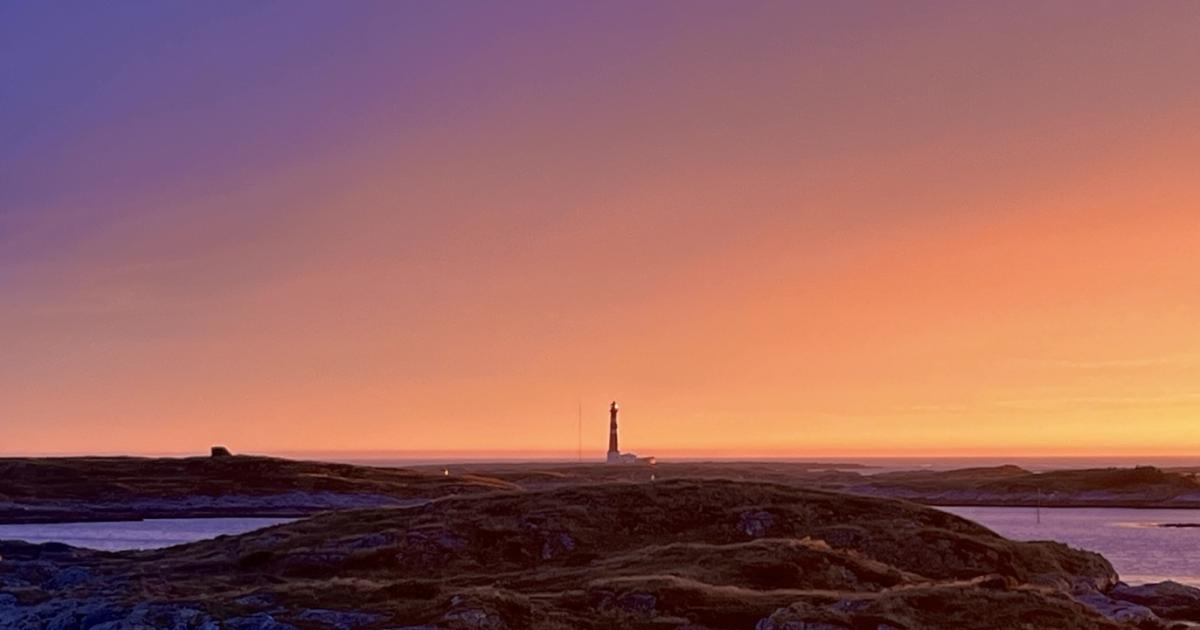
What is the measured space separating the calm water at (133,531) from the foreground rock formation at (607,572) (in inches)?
1106

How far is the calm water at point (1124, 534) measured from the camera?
336ft

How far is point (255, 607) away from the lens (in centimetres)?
5756

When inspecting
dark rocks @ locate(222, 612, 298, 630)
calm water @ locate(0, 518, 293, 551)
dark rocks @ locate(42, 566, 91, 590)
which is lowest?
dark rocks @ locate(222, 612, 298, 630)

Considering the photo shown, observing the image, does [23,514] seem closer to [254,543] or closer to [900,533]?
[254,543]

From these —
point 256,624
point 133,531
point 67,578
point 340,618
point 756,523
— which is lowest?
point 256,624

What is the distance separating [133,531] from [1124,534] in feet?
366

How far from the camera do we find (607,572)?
67.6 meters

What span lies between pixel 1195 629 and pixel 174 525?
12357 centimetres

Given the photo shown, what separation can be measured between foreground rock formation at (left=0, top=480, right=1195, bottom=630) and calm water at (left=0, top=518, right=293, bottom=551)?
92.2 feet

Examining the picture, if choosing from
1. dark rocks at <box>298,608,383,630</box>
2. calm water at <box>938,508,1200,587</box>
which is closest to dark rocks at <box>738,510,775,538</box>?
calm water at <box>938,508,1200,587</box>

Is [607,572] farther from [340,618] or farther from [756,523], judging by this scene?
[756,523]

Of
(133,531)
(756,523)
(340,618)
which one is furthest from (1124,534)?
(133,531)

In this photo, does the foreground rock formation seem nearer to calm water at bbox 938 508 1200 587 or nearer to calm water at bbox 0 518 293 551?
calm water at bbox 938 508 1200 587

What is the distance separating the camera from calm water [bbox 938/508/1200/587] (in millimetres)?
102312
